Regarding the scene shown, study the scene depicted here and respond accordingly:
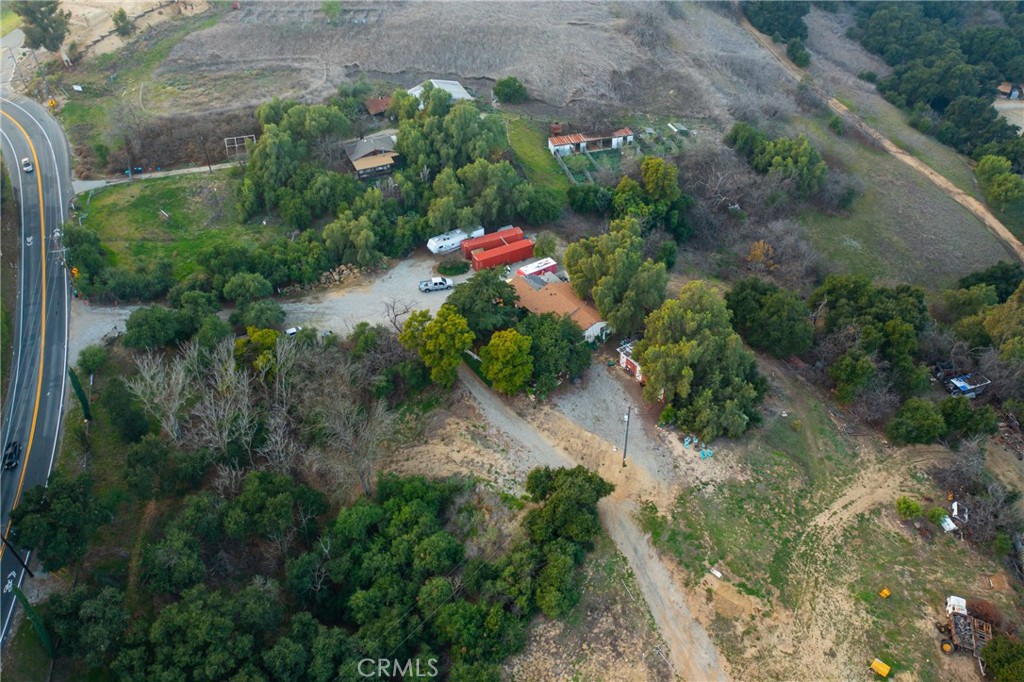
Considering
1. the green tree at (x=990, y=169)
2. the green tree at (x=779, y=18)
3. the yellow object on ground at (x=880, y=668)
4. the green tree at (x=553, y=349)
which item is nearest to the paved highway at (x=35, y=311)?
the green tree at (x=553, y=349)

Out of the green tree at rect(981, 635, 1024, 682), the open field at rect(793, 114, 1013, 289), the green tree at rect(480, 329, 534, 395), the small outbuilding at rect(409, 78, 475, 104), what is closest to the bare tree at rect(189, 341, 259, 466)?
the green tree at rect(480, 329, 534, 395)

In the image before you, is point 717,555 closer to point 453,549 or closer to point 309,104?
point 453,549

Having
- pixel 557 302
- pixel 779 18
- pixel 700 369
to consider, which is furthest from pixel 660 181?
pixel 779 18

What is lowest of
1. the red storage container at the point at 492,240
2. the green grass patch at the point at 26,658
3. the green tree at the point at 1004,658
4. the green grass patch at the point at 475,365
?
the green grass patch at the point at 26,658

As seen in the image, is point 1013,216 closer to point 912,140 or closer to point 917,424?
point 912,140

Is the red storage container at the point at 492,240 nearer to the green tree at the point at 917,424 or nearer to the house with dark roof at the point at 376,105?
the house with dark roof at the point at 376,105

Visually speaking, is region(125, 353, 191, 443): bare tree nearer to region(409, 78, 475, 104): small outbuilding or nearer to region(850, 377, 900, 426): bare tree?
region(409, 78, 475, 104): small outbuilding
